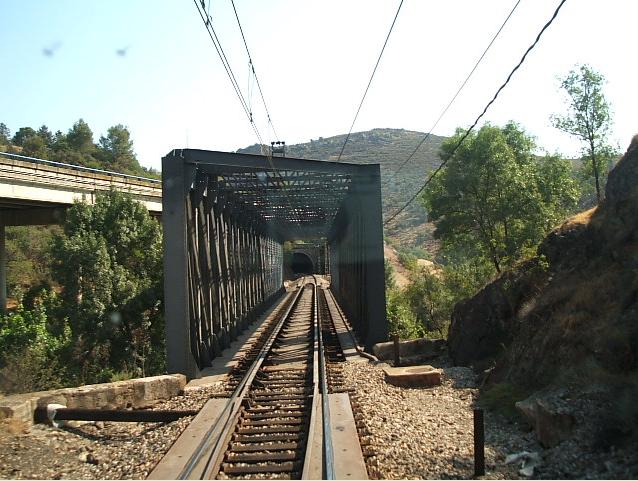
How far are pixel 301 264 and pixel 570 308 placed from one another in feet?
338

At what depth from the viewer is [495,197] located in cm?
2295

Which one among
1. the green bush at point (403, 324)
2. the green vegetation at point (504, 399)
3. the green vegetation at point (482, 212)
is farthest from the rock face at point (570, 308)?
the green vegetation at point (482, 212)

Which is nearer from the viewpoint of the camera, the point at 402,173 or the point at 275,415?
the point at 275,415

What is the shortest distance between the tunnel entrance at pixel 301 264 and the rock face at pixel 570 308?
286 feet

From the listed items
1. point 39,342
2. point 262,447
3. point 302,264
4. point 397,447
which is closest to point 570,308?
point 397,447

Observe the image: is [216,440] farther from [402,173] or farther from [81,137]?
[81,137]

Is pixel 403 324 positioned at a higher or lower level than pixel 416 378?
lower

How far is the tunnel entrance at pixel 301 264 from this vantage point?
335 ft

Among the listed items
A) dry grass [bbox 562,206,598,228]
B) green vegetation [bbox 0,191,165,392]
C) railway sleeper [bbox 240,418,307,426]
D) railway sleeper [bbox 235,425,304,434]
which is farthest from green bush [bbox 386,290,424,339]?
railway sleeper [bbox 235,425,304,434]

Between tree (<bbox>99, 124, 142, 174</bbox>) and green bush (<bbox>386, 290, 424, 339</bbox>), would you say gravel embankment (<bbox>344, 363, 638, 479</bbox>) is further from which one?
tree (<bbox>99, 124, 142, 174</bbox>)

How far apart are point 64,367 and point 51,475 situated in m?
14.1

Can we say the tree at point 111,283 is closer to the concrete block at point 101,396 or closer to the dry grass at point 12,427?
the concrete block at point 101,396

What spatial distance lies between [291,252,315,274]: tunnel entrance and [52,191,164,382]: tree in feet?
256

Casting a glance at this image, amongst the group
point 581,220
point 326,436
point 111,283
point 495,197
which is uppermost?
point 495,197
